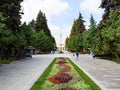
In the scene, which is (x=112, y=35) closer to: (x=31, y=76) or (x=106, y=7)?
(x=106, y=7)

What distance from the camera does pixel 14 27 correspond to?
44219 millimetres

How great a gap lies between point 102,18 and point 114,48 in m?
9.26

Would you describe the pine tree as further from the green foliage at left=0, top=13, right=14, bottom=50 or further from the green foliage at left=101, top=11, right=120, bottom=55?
the green foliage at left=0, top=13, right=14, bottom=50

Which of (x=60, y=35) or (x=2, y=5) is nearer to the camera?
(x=2, y=5)

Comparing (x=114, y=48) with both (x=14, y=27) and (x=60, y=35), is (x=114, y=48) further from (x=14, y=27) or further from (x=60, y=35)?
(x=60, y=35)

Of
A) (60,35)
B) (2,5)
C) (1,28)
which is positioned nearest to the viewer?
(1,28)

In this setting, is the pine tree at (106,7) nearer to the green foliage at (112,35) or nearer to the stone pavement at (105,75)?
the green foliage at (112,35)

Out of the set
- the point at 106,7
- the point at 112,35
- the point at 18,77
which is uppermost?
the point at 106,7

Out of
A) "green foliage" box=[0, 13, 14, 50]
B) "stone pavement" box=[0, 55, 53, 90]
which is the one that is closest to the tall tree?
"green foliage" box=[0, 13, 14, 50]

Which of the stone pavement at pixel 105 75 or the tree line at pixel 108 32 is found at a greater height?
the tree line at pixel 108 32

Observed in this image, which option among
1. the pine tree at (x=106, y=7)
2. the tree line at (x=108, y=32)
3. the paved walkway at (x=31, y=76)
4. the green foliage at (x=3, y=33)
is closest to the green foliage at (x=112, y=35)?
the tree line at (x=108, y=32)

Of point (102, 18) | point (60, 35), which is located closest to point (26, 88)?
point (102, 18)

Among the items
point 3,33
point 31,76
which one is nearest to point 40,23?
point 3,33

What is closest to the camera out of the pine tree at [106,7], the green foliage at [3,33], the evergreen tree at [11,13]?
the green foliage at [3,33]
